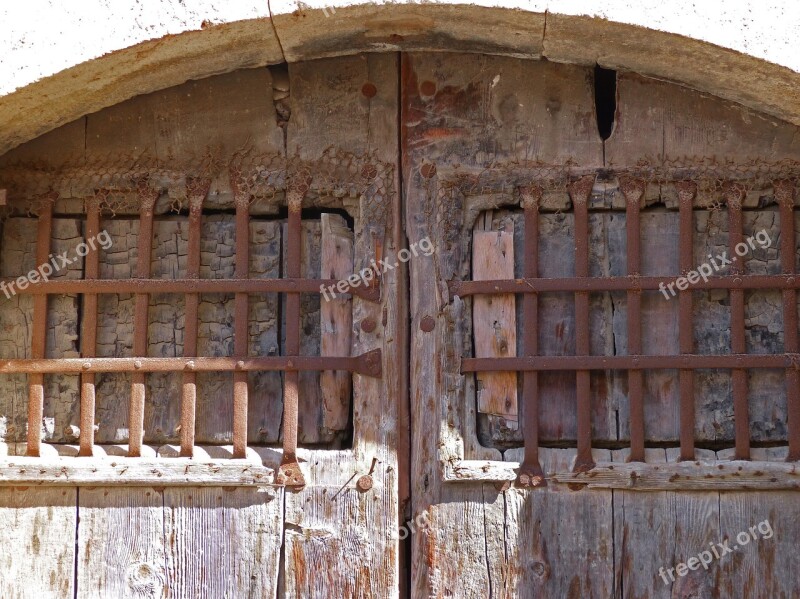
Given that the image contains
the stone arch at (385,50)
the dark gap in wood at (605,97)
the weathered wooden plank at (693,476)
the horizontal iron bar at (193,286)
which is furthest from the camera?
the dark gap in wood at (605,97)

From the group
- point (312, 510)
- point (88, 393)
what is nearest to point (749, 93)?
point (312, 510)

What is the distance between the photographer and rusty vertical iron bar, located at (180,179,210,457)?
7.38 ft

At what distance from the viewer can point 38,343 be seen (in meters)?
2.29

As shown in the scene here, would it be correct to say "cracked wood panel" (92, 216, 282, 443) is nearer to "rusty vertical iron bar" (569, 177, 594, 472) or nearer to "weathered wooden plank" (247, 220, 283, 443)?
"weathered wooden plank" (247, 220, 283, 443)

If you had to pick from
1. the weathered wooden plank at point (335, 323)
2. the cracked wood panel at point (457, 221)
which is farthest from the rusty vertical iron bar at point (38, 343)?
the cracked wood panel at point (457, 221)

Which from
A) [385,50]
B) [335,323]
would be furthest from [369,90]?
[335,323]

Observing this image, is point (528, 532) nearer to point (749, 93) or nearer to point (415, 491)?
point (415, 491)

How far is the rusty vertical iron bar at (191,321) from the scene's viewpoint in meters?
2.25

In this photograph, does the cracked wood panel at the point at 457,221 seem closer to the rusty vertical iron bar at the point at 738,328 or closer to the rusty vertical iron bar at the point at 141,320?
the rusty vertical iron bar at the point at 738,328

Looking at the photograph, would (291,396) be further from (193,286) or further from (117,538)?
(117,538)

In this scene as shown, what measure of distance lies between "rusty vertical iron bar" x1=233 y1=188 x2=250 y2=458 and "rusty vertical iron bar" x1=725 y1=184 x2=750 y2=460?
1263 millimetres

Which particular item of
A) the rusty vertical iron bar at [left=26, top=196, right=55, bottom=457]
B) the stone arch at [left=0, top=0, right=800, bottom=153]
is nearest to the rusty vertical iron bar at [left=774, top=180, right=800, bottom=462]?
the stone arch at [left=0, top=0, right=800, bottom=153]

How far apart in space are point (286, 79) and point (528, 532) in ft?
4.61

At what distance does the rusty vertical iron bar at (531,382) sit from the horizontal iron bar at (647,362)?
0.10ft
